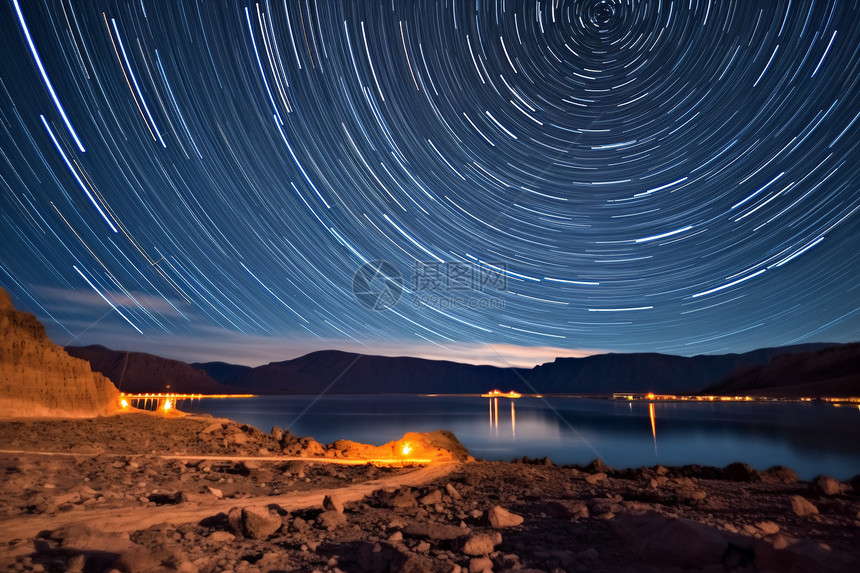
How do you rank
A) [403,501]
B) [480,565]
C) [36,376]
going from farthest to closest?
1. [36,376]
2. [403,501]
3. [480,565]

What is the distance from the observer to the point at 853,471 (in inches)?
919

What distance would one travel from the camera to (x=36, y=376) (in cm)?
2359

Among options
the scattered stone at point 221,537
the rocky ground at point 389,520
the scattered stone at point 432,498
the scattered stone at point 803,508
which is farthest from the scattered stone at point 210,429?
the scattered stone at point 803,508

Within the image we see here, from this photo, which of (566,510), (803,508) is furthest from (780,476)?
(566,510)

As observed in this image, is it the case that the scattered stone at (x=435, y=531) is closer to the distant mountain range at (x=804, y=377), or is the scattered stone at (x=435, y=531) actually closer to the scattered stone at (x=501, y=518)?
the scattered stone at (x=501, y=518)

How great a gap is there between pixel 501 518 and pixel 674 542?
2.50m

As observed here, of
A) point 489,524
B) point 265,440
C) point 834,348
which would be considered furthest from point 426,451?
point 834,348

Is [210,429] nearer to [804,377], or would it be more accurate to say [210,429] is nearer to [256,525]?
[256,525]

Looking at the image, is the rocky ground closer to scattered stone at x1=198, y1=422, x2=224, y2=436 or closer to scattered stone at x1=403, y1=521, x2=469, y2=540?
scattered stone at x1=403, y1=521, x2=469, y2=540

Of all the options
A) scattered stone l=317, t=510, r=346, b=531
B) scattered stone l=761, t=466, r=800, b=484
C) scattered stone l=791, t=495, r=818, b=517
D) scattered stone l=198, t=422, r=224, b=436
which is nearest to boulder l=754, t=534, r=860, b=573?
scattered stone l=791, t=495, r=818, b=517

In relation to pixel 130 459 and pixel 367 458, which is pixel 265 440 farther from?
pixel 130 459

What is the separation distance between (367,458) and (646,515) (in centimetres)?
1302

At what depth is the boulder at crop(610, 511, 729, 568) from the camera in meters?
4.73

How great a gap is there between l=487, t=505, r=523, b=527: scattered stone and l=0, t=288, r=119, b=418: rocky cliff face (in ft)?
78.2
